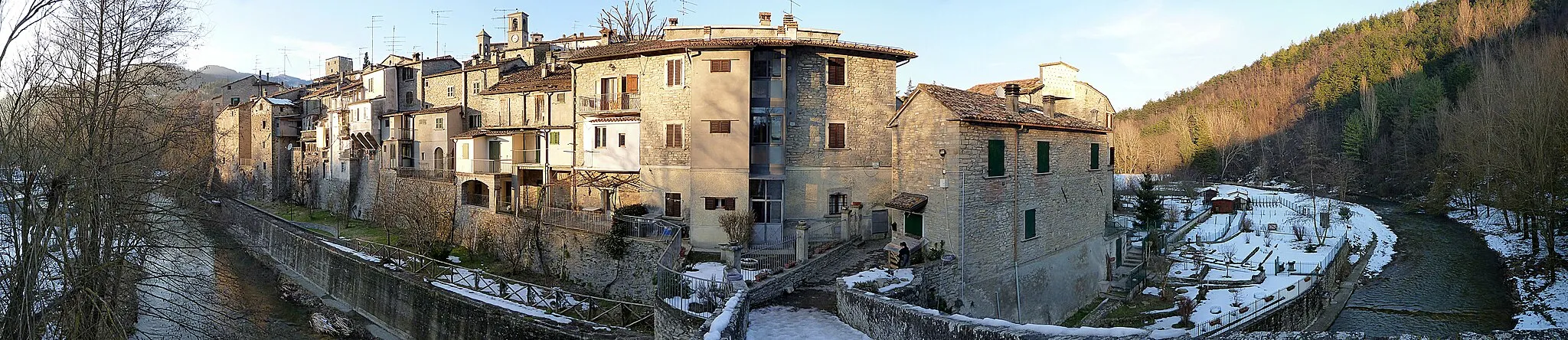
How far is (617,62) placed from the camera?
85.5 ft

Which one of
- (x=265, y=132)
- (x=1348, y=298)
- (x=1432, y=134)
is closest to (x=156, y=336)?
(x=1348, y=298)

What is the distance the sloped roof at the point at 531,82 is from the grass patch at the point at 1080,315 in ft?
66.5

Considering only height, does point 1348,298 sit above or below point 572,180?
below

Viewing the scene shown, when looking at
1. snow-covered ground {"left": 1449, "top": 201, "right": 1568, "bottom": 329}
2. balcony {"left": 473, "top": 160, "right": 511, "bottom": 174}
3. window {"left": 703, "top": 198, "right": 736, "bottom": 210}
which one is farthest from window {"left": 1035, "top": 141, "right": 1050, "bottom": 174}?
balcony {"left": 473, "top": 160, "right": 511, "bottom": 174}

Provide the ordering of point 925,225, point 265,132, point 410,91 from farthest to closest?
point 265,132, point 410,91, point 925,225

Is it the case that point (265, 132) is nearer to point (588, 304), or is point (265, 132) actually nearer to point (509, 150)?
point (509, 150)

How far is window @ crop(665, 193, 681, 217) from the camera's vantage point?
24766 millimetres

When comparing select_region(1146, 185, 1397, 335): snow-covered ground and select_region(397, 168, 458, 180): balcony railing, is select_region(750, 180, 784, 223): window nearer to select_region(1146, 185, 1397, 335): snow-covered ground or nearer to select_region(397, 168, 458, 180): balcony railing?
select_region(1146, 185, 1397, 335): snow-covered ground

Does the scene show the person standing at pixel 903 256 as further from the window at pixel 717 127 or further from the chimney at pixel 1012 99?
the window at pixel 717 127

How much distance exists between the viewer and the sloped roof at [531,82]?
3038 cm

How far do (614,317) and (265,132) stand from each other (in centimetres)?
4810

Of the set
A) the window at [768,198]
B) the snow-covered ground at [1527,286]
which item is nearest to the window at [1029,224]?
the window at [768,198]

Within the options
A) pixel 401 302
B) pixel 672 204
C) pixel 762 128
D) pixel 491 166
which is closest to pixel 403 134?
pixel 491 166

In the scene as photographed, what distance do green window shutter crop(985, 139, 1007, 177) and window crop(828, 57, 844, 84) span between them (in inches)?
264
